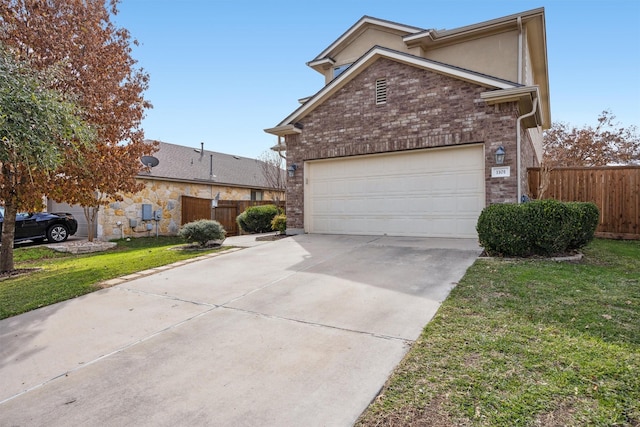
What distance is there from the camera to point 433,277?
5.32 meters

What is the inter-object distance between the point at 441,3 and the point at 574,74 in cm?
701

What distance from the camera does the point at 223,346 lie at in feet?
11.1

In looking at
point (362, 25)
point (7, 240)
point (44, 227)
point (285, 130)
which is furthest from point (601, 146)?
point (44, 227)

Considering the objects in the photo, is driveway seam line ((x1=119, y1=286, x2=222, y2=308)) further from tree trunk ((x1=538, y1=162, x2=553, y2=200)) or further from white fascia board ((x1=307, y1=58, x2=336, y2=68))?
white fascia board ((x1=307, y1=58, x2=336, y2=68))

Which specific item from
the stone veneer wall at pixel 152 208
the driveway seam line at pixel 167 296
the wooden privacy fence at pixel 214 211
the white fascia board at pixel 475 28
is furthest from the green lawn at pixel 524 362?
the stone veneer wall at pixel 152 208

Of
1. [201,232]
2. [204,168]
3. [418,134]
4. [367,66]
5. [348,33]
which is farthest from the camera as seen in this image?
[204,168]

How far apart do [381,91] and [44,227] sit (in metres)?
12.9

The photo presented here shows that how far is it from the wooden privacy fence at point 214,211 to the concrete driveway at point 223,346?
1033cm

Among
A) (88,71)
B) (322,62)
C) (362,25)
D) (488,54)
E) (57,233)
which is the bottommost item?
(57,233)

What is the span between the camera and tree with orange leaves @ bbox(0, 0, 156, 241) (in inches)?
295

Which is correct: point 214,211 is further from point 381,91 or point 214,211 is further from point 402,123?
point 402,123

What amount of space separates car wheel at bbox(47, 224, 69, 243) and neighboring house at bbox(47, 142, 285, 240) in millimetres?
1188

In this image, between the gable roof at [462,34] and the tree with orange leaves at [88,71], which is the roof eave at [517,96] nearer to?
the gable roof at [462,34]

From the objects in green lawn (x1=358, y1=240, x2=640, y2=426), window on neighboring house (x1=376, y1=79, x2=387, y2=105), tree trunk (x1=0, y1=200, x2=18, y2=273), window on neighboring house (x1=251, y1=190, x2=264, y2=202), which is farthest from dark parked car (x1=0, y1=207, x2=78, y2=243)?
green lawn (x1=358, y1=240, x2=640, y2=426)
